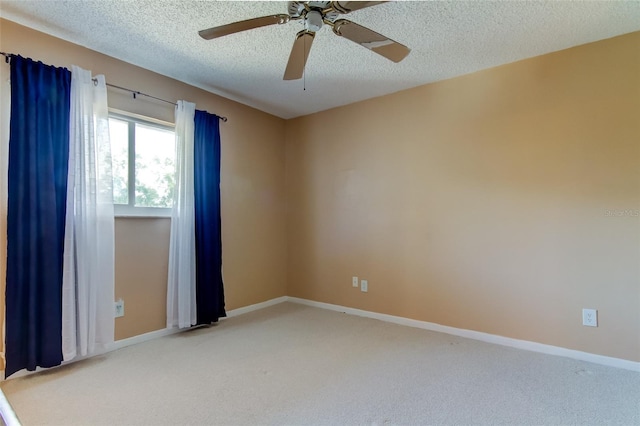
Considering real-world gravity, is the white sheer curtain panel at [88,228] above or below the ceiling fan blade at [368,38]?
below

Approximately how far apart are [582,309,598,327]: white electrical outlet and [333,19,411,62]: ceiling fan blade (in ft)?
7.67

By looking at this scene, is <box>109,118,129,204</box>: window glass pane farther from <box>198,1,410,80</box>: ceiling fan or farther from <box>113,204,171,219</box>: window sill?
<box>198,1,410,80</box>: ceiling fan

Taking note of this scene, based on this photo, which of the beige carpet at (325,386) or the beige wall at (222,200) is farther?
the beige wall at (222,200)

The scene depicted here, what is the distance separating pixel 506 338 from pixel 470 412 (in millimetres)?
1265

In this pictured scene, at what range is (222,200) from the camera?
3582mm

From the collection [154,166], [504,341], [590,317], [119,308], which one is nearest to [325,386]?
[504,341]

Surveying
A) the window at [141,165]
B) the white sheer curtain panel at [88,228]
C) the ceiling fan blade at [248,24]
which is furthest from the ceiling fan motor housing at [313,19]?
the window at [141,165]

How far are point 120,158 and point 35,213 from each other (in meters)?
0.77

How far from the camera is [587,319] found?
8.20ft

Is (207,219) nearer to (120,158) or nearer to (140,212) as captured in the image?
(140,212)

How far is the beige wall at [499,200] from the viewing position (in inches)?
95.2

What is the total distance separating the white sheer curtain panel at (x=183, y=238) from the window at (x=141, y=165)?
0.36 feet

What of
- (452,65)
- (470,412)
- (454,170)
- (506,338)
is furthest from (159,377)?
(452,65)

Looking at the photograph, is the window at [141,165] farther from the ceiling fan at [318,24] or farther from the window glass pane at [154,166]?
the ceiling fan at [318,24]
